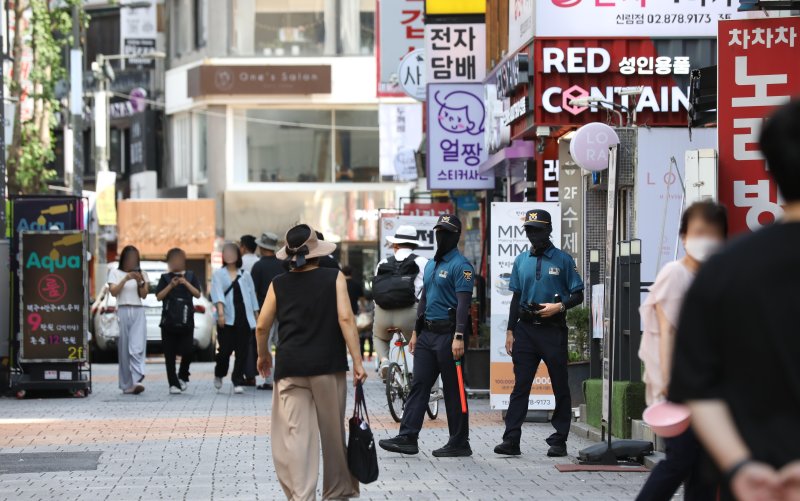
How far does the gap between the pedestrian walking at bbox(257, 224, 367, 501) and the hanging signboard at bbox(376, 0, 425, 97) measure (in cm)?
1983

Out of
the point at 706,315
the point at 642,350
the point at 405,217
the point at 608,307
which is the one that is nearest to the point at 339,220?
the point at 405,217

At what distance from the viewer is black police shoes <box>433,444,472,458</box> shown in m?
12.8

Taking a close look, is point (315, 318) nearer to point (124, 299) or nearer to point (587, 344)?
point (587, 344)

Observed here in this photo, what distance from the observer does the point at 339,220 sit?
159 feet

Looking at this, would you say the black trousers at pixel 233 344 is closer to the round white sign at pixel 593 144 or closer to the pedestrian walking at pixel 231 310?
the pedestrian walking at pixel 231 310

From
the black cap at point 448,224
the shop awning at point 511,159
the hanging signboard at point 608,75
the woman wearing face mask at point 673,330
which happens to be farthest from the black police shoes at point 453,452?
the shop awning at point 511,159

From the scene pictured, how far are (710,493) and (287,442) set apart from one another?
3.21 metres

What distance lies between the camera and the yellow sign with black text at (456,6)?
2488 centimetres

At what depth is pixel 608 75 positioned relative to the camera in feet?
63.1

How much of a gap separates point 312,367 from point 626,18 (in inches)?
417

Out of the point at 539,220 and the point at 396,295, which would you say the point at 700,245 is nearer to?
the point at 539,220

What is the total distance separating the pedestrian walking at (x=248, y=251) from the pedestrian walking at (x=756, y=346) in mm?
17875

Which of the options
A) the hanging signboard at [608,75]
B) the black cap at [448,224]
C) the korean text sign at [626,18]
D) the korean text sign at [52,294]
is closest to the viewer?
the black cap at [448,224]

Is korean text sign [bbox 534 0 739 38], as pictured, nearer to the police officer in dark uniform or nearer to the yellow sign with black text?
the yellow sign with black text
